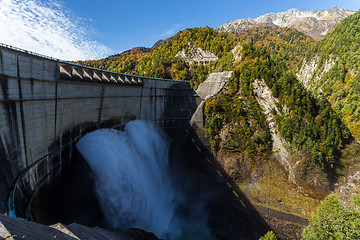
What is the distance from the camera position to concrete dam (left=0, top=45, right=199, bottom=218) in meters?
10.6

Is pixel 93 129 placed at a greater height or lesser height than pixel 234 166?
greater

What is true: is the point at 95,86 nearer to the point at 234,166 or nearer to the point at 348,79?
the point at 234,166

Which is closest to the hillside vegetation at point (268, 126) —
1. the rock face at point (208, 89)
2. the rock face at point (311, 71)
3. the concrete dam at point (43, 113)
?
the rock face at point (208, 89)

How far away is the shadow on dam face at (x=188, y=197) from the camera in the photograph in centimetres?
1557

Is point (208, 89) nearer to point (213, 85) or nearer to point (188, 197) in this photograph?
point (213, 85)

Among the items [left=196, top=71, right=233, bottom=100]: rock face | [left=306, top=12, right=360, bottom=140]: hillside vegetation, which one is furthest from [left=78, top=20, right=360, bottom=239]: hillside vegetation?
[left=306, top=12, right=360, bottom=140]: hillside vegetation

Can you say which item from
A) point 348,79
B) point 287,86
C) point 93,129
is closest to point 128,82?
point 93,129

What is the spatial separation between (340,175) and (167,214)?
27566mm

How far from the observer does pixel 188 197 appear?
87.7ft

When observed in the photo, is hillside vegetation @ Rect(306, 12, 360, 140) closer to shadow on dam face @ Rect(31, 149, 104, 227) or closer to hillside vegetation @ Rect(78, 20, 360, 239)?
hillside vegetation @ Rect(78, 20, 360, 239)

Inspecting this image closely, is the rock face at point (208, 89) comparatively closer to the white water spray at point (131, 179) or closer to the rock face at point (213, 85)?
the rock face at point (213, 85)

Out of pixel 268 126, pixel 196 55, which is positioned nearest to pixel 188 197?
pixel 268 126

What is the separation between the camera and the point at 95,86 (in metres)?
19.0

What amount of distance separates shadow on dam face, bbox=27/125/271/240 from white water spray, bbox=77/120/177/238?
122cm
